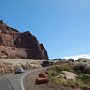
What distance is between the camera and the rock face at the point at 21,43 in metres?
156

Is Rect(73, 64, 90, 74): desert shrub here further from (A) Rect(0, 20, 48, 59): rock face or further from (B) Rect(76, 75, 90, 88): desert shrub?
(A) Rect(0, 20, 48, 59): rock face

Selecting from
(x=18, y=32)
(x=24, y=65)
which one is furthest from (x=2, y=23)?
(x=24, y=65)

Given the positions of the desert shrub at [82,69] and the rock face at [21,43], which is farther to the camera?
the rock face at [21,43]

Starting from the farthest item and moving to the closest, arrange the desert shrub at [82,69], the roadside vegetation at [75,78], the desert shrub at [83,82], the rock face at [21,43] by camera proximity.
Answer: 1. the rock face at [21,43]
2. the desert shrub at [82,69]
3. the desert shrub at [83,82]
4. the roadside vegetation at [75,78]

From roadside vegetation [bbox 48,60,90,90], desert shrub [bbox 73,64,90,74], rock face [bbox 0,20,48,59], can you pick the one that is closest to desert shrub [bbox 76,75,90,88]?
roadside vegetation [bbox 48,60,90,90]

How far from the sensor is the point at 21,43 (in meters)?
178

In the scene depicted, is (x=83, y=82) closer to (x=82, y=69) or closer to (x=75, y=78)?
(x=75, y=78)

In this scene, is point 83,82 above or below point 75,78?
below

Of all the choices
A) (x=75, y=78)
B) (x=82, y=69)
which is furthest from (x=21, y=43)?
(x=75, y=78)

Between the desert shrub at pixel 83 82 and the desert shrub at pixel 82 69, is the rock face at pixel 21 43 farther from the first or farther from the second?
the desert shrub at pixel 83 82

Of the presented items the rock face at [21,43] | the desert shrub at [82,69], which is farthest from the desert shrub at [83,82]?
the rock face at [21,43]

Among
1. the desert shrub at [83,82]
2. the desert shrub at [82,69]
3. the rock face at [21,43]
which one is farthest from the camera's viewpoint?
the rock face at [21,43]

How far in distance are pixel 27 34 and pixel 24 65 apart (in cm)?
9868

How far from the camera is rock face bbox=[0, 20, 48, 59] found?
156 metres
